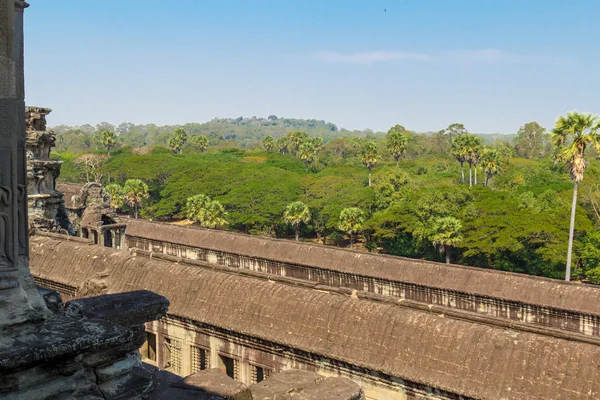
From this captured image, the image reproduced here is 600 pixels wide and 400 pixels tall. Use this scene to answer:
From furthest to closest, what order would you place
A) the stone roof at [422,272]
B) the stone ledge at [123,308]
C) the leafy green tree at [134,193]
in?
the leafy green tree at [134,193] < the stone roof at [422,272] < the stone ledge at [123,308]

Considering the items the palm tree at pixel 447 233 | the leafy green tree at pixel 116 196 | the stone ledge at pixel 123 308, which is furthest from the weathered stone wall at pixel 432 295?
the leafy green tree at pixel 116 196

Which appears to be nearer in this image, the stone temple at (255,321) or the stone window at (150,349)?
the stone temple at (255,321)

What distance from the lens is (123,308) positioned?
4.68 metres

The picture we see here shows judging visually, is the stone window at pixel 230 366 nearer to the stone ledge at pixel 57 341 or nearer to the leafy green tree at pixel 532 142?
the stone ledge at pixel 57 341

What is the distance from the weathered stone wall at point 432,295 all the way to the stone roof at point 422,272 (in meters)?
0.16

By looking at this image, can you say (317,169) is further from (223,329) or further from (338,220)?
(223,329)

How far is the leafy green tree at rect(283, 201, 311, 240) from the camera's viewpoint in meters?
42.7

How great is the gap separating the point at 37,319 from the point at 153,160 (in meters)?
60.4

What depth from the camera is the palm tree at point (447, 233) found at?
32.8m

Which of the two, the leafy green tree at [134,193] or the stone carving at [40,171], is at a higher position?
the stone carving at [40,171]

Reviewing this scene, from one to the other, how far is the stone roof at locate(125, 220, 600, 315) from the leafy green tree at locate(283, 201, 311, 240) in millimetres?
15158

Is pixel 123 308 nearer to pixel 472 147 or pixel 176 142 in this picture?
pixel 472 147

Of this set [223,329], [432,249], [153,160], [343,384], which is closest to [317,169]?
[153,160]

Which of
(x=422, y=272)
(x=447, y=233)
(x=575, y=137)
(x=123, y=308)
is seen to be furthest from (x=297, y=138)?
(x=123, y=308)
